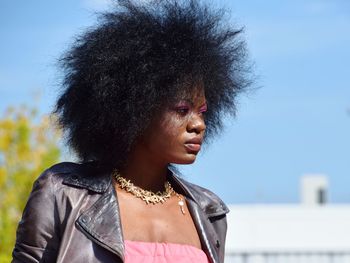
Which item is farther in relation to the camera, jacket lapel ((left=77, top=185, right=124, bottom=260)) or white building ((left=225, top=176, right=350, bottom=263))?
white building ((left=225, top=176, right=350, bottom=263))

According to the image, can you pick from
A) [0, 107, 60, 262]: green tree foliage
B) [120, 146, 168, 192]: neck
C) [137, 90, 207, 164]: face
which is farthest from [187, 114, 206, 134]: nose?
[0, 107, 60, 262]: green tree foliage

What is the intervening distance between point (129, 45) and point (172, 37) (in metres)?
0.19

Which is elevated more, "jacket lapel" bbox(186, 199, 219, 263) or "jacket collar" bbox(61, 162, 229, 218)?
"jacket collar" bbox(61, 162, 229, 218)

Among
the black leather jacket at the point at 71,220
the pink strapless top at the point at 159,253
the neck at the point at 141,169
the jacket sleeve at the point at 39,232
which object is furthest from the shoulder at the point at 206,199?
the jacket sleeve at the point at 39,232

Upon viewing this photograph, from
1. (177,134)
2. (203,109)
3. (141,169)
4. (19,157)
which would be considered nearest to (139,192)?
(141,169)

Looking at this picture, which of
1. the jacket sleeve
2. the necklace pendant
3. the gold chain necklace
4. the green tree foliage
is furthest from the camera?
the green tree foliage

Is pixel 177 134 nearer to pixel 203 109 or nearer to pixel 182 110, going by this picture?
pixel 182 110

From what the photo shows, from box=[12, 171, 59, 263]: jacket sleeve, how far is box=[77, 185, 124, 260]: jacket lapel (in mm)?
117

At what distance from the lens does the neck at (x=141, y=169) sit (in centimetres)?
486

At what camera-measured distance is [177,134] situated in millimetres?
4758

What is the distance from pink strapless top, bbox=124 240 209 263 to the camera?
15.2 feet

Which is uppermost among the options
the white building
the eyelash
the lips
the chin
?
the eyelash

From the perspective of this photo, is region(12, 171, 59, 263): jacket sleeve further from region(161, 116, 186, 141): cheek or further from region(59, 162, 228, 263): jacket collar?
region(161, 116, 186, 141): cheek

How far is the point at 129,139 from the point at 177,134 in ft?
0.66
